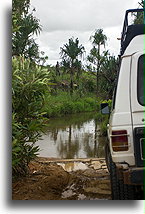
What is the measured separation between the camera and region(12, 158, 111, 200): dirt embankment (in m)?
4.05

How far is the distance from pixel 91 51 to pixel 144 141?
18.2 m

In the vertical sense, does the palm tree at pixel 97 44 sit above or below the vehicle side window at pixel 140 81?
above

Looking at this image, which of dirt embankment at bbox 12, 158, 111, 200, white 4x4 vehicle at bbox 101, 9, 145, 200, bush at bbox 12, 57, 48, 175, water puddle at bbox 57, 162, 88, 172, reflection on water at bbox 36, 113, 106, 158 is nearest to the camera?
white 4x4 vehicle at bbox 101, 9, 145, 200

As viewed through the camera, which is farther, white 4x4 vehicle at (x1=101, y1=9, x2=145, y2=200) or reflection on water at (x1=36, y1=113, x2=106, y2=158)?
reflection on water at (x1=36, y1=113, x2=106, y2=158)

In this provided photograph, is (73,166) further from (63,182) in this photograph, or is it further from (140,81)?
(140,81)

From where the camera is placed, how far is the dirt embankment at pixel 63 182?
405 cm

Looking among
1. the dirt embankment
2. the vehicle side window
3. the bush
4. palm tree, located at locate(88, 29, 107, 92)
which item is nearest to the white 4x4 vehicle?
the vehicle side window

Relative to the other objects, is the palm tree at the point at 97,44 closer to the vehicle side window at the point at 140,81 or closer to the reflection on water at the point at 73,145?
the reflection on water at the point at 73,145

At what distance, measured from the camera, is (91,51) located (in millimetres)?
20375

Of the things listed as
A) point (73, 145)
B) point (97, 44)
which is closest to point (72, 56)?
point (97, 44)

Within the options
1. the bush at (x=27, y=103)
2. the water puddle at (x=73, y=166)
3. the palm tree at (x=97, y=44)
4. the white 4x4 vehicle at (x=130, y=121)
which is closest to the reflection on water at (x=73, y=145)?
the water puddle at (x=73, y=166)

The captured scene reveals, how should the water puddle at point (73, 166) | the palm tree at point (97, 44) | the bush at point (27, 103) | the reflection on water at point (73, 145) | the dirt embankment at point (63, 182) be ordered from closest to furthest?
the dirt embankment at point (63, 182) → the bush at point (27, 103) → the water puddle at point (73, 166) → the reflection on water at point (73, 145) → the palm tree at point (97, 44)

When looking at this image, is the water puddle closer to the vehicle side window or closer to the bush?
the bush

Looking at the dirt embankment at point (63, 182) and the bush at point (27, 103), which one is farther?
the bush at point (27, 103)
